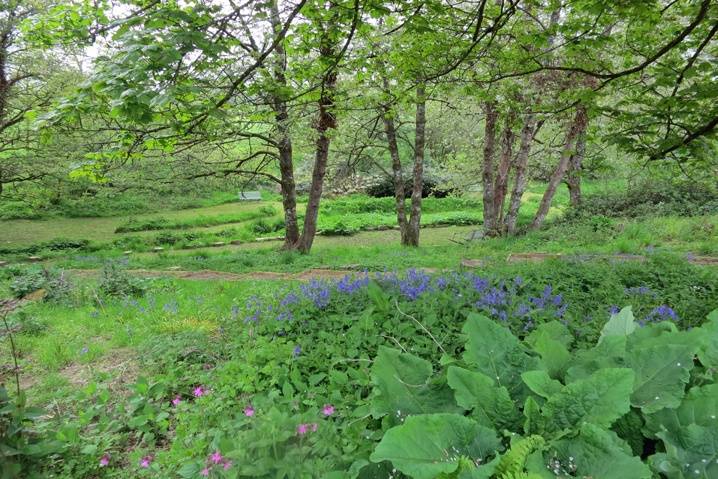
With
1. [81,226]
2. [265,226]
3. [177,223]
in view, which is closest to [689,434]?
[265,226]

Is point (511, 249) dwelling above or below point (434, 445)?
below

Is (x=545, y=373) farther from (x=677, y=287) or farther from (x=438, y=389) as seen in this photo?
(x=677, y=287)

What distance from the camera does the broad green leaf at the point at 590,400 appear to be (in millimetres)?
1091

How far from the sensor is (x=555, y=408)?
1.13 m

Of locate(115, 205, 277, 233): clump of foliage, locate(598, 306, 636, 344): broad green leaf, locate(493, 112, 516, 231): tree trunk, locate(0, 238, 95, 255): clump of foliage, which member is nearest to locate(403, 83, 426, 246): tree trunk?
locate(493, 112, 516, 231): tree trunk

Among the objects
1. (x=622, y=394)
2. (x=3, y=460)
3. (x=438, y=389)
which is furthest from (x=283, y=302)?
(x=622, y=394)

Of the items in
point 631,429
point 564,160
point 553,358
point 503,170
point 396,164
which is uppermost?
point 396,164

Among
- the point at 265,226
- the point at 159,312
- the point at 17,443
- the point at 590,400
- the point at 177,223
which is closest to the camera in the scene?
the point at 590,400

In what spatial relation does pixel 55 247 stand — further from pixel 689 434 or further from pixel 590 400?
pixel 689 434

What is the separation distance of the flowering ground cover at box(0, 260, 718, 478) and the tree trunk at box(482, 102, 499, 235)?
7.65m

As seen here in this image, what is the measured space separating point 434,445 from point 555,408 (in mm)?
346

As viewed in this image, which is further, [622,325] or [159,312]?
[159,312]

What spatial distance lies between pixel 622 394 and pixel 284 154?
11732 mm

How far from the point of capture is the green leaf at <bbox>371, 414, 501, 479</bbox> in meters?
0.98
